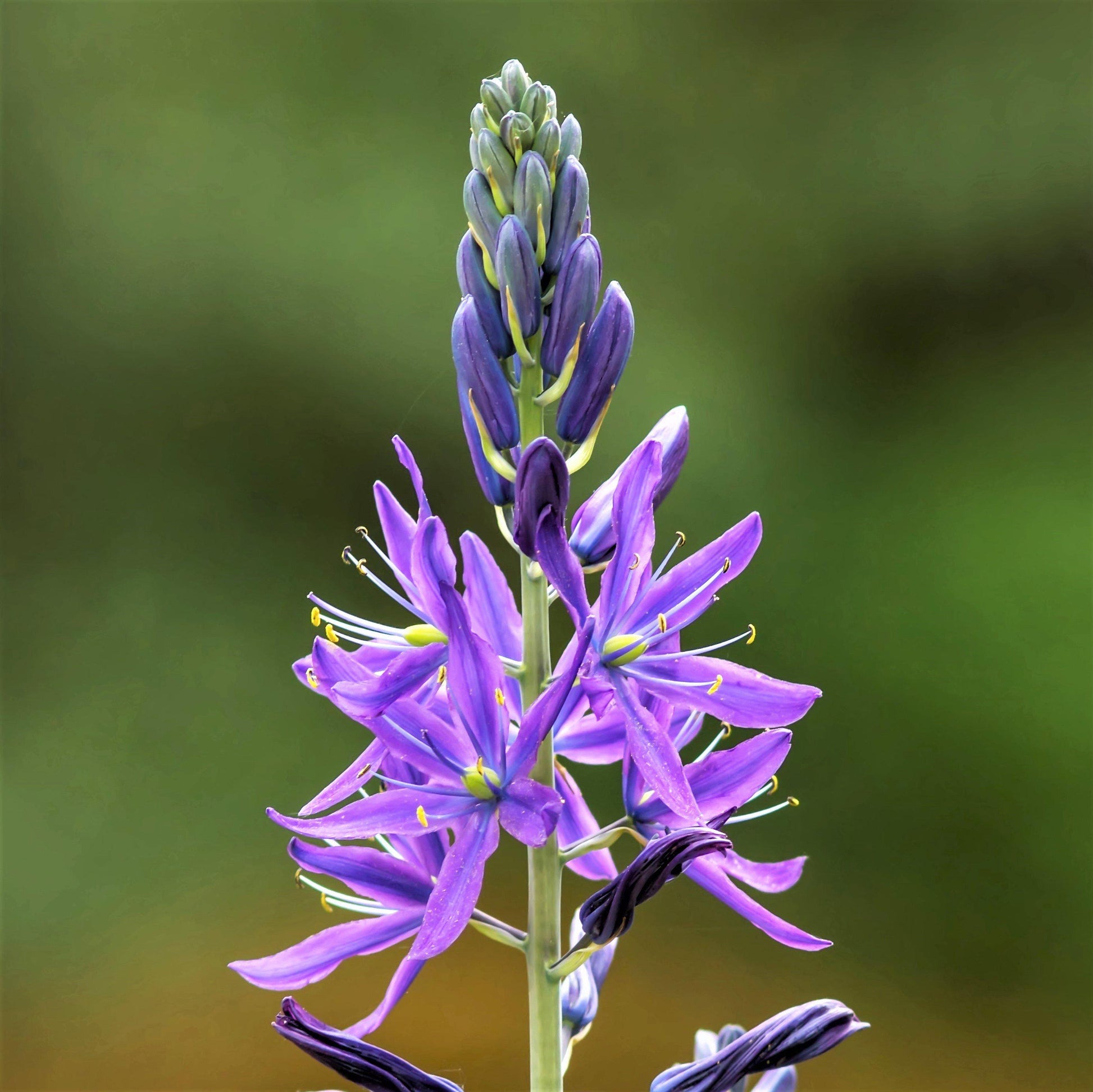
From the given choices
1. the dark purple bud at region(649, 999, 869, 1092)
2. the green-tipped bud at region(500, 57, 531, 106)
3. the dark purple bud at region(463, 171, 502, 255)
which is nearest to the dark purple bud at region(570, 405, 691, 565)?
the dark purple bud at region(463, 171, 502, 255)

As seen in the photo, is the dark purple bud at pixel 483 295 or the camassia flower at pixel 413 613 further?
the dark purple bud at pixel 483 295

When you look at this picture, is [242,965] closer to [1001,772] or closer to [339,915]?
[339,915]

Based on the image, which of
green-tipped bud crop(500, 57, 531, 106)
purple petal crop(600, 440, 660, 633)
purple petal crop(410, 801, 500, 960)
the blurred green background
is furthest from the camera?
the blurred green background

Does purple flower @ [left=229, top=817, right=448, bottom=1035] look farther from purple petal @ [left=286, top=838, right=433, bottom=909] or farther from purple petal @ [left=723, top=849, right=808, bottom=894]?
purple petal @ [left=723, top=849, right=808, bottom=894]

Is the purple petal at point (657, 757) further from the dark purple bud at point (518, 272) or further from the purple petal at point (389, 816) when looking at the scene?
the dark purple bud at point (518, 272)

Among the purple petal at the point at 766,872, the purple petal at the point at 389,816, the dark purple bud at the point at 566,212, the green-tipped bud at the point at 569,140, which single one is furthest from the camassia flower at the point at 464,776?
the green-tipped bud at the point at 569,140

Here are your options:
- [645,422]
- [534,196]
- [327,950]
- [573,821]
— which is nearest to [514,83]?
[534,196]

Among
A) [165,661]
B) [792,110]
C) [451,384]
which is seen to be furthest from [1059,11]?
[165,661]
